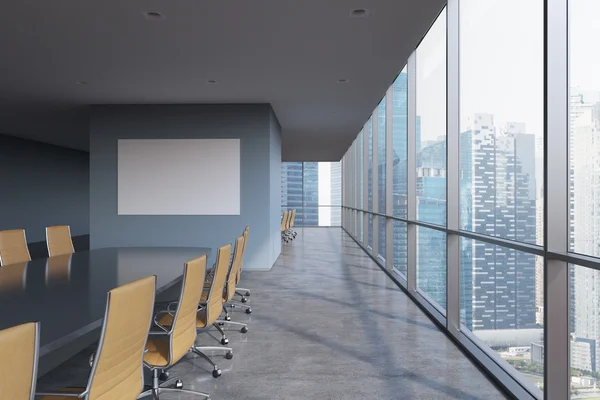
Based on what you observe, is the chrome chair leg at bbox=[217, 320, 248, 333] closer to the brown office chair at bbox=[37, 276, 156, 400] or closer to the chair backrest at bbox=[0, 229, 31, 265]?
the brown office chair at bbox=[37, 276, 156, 400]

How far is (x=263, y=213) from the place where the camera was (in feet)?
24.8

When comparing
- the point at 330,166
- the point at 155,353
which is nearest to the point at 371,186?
the point at 155,353

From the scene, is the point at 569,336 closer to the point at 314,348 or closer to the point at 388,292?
the point at 314,348

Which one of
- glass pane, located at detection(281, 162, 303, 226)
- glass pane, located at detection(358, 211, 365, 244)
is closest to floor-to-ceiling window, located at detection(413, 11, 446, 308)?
glass pane, located at detection(358, 211, 365, 244)

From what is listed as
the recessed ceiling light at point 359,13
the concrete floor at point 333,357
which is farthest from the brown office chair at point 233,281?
the recessed ceiling light at point 359,13

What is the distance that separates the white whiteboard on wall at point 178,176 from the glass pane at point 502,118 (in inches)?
177

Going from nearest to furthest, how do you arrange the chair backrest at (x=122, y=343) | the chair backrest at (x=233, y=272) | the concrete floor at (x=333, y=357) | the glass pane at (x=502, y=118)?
1. the chair backrest at (x=122, y=343)
2. the glass pane at (x=502, y=118)
3. the concrete floor at (x=333, y=357)
4. the chair backrest at (x=233, y=272)

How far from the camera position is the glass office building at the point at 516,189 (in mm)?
2154

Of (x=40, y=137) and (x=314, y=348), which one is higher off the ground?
(x=40, y=137)

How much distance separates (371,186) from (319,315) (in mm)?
5480

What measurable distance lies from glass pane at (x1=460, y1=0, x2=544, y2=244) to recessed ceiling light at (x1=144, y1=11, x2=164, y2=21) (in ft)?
8.69

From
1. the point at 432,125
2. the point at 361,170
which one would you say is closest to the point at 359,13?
the point at 432,125

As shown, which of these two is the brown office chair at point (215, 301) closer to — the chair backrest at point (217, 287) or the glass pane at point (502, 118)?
the chair backrest at point (217, 287)

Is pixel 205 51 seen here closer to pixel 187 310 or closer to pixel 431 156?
pixel 431 156
